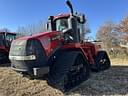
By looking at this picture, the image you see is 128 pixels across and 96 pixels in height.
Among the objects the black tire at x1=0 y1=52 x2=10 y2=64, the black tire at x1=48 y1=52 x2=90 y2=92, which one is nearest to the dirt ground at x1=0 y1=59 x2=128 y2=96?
the black tire at x1=48 y1=52 x2=90 y2=92

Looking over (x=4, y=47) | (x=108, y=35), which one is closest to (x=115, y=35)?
(x=108, y=35)

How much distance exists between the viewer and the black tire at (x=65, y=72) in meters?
6.84

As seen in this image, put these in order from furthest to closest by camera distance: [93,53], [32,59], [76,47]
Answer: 1. [93,53]
2. [76,47]
3. [32,59]

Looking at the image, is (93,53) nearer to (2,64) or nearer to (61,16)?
(61,16)

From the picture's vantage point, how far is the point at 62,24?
8.54 meters

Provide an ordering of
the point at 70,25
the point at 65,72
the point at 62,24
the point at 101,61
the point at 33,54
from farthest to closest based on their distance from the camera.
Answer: the point at 101,61 < the point at 62,24 < the point at 70,25 < the point at 65,72 < the point at 33,54

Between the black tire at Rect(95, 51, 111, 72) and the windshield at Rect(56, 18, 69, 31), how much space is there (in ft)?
8.09

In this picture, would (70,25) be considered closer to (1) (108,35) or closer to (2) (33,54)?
(2) (33,54)

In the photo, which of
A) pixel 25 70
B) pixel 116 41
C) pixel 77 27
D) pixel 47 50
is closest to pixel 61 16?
pixel 77 27

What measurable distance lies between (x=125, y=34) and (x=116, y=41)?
7.50 ft

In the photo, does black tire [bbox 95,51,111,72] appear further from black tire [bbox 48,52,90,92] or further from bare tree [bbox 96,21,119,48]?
bare tree [bbox 96,21,119,48]

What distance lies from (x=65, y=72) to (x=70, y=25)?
2.07 m

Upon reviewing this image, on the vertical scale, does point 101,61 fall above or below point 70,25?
below

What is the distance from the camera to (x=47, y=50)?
6.93 meters
